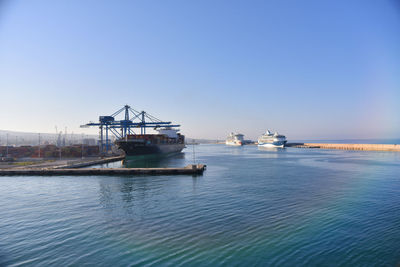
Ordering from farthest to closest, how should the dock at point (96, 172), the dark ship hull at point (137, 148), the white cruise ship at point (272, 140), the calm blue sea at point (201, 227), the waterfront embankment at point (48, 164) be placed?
the white cruise ship at point (272, 140)
the dark ship hull at point (137, 148)
the waterfront embankment at point (48, 164)
the dock at point (96, 172)
the calm blue sea at point (201, 227)

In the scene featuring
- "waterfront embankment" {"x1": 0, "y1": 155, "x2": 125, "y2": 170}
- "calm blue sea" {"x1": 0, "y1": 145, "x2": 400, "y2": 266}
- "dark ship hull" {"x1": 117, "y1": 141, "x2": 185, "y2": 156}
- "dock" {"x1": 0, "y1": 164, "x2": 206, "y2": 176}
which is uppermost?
"dark ship hull" {"x1": 117, "y1": 141, "x2": 185, "y2": 156}

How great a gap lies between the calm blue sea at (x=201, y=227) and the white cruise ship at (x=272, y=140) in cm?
11067

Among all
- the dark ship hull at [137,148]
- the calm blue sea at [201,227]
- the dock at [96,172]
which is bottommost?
the calm blue sea at [201,227]

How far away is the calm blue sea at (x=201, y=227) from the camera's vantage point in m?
9.52

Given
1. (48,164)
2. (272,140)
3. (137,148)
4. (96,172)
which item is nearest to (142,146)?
(137,148)

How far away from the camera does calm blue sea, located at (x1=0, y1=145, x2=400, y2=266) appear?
375 inches

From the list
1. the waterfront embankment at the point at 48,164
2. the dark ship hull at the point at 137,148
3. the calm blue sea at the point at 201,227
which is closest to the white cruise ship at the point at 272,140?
the dark ship hull at the point at 137,148

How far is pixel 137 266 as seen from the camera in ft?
28.9

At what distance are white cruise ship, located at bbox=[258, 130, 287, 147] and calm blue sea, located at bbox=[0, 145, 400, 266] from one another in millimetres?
110666

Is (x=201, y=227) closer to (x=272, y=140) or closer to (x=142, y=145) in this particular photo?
(x=142, y=145)

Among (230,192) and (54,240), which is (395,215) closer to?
(230,192)

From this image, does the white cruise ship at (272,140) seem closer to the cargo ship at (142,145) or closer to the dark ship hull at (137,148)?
the cargo ship at (142,145)

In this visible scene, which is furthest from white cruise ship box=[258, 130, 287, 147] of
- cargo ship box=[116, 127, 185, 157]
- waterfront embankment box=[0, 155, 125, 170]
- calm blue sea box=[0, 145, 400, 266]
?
calm blue sea box=[0, 145, 400, 266]

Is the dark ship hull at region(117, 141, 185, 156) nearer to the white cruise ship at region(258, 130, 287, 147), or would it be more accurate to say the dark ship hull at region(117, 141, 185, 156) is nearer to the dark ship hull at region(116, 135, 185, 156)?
the dark ship hull at region(116, 135, 185, 156)
